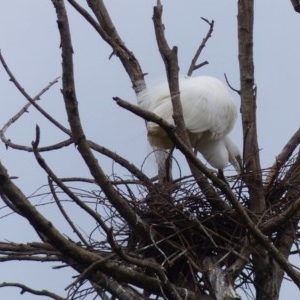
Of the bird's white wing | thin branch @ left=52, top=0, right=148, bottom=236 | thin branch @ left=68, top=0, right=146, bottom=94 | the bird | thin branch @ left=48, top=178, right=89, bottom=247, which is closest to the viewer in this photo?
thin branch @ left=52, top=0, right=148, bottom=236

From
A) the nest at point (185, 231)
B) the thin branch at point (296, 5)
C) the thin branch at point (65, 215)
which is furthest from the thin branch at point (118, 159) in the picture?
the thin branch at point (296, 5)

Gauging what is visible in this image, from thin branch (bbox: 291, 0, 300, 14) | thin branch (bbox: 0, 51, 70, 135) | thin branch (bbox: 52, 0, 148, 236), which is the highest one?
thin branch (bbox: 0, 51, 70, 135)

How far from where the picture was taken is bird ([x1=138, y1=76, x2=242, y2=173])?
6078mm

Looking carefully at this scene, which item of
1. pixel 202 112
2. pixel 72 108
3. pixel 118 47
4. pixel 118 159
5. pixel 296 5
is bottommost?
pixel 72 108

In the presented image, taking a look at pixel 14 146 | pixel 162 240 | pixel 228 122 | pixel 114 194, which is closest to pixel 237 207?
pixel 114 194

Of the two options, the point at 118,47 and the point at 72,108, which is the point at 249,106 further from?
the point at 72,108

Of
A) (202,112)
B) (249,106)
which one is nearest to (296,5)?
(249,106)

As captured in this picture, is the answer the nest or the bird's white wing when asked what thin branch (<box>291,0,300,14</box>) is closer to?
the nest

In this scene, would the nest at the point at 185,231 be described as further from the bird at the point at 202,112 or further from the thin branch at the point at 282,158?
the bird at the point at 202,112

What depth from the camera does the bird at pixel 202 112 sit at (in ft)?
19.9

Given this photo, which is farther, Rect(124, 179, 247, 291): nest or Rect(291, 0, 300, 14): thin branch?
Rect(124, 179, 247, 291): nest

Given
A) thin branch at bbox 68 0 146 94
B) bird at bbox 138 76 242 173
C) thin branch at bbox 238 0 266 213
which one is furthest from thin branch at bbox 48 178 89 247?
bird at bbox 138 76 242 173

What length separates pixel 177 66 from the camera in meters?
4.08

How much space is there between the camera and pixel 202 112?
6.35m
